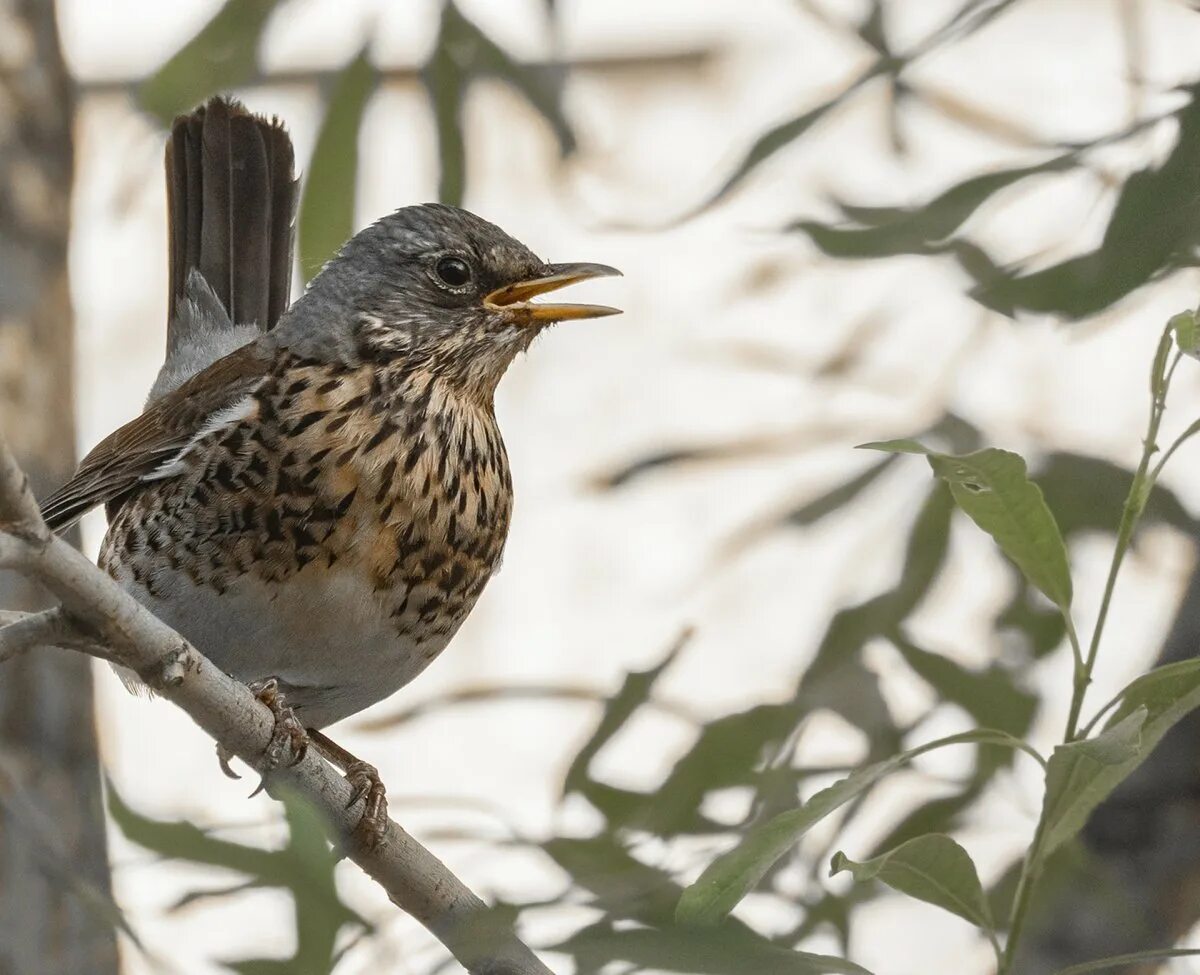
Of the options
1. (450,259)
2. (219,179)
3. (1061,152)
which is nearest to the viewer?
(1061,152)

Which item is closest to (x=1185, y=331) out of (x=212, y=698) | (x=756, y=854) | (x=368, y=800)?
(x=756, y=854)

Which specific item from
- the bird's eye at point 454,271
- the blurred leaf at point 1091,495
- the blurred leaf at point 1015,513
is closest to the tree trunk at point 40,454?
the bird's eye at point 454,271

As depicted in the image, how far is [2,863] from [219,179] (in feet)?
4.74

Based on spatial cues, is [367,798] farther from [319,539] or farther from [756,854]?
[756,854]

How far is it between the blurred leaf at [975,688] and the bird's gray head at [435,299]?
806 mm

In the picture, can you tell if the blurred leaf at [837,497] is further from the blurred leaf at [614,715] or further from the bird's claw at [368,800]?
the bird's claw at [368,800]

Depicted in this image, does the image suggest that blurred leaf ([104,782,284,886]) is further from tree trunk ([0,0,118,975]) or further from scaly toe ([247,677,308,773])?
tree trunk ([0,0,118,975])

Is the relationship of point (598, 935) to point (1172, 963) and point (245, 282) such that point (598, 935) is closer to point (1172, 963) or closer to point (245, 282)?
point (1172, 963)

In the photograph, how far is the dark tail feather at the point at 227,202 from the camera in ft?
11.6

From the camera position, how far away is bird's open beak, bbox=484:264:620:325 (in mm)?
2832

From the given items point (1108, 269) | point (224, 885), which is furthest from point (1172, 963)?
point (224, 885)

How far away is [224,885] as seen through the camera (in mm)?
2070

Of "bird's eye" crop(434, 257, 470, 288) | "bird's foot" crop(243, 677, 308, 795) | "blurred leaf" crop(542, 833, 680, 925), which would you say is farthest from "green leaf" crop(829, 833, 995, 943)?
"bird's eye" crop(434, 257, 470, 288)

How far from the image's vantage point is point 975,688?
2.67m
